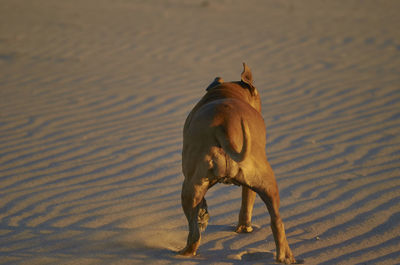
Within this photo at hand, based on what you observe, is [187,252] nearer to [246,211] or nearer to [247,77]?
[246,211]

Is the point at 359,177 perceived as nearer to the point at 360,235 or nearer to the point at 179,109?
the point at 360,235

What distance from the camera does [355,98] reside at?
7.78m

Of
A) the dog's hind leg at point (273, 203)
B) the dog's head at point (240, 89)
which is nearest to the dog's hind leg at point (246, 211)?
the dog's hind leg at point (273, 203)

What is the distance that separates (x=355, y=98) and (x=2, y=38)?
814cm

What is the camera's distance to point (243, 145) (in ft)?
10.2

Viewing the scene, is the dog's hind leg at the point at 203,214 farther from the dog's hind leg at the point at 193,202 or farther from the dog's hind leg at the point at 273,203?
the dog's hind leg at the point at 273,203

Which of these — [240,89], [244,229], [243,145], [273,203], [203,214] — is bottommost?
[244,229]

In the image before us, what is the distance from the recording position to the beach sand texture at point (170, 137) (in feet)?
13.1

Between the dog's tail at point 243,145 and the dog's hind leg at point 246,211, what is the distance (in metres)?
0.87

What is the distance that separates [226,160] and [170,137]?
131 inches

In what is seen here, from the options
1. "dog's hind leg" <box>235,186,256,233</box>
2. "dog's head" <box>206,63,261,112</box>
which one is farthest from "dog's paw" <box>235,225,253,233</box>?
"dog's head" <box>206,63,261,112</box>

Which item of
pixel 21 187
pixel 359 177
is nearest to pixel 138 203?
pixel 21 187

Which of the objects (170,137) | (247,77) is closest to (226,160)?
(247,77)

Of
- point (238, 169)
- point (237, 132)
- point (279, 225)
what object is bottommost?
point (279, 225)
